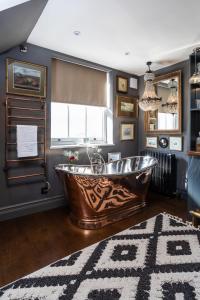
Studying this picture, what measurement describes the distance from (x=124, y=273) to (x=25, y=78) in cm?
266

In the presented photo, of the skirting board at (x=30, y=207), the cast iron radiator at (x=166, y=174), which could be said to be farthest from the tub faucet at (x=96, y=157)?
the cast iron radiator at (x=166, y=174)

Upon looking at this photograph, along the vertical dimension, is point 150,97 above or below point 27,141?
above

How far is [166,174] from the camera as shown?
11.7 feet

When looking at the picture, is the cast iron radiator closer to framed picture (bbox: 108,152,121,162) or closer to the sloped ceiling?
framed picture (bbox: 108,152,121,162)

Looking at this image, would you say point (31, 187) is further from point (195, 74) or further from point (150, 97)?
point (195, 74)

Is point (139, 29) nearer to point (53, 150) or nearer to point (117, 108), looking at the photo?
point (117, 108)

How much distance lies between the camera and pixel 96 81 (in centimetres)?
364

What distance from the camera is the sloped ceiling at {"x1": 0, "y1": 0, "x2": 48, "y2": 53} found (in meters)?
1.53

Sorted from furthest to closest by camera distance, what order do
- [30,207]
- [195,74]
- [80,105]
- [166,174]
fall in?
[166,174]
[80,105]
[30,207]
[195,74]

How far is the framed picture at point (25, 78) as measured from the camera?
264 centimetres

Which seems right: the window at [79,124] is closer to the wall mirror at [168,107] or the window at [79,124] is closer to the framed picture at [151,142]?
the framed picture at [151,142]

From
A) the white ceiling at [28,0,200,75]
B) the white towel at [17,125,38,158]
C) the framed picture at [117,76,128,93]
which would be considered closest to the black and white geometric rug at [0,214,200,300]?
the white towel at [17,125,38,158]

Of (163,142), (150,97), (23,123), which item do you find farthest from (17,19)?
(163,142)

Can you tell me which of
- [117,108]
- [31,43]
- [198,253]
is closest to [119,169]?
[117,108]
